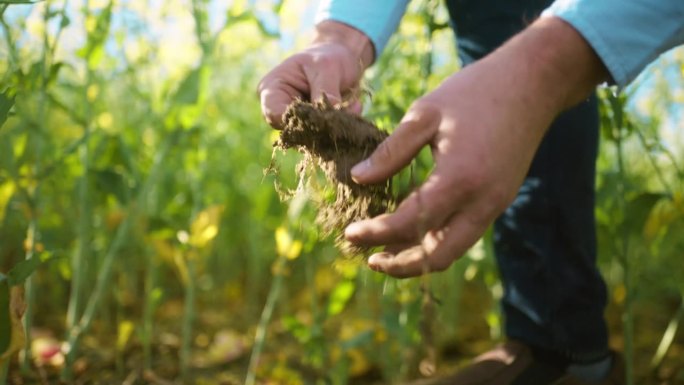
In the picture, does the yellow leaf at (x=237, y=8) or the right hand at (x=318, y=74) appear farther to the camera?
the yellow leaf at (x=237, y=8)

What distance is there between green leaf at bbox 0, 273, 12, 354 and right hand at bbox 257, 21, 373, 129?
1.25 ft

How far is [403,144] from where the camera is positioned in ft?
2.38

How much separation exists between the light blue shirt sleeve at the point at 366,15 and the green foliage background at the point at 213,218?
0.12m

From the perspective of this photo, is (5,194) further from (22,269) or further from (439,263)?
(439,263)

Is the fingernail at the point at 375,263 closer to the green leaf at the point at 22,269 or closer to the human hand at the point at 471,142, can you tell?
the human hand at the point at 471,142

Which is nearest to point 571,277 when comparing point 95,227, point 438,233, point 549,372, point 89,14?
point 549,372

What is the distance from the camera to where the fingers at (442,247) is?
2.36 feet

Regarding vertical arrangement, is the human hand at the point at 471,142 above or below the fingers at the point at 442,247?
above

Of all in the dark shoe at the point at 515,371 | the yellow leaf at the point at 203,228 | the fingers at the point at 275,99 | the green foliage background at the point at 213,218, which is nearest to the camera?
the fingers at the point at 275,99

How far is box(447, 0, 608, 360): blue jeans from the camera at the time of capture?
4.11ft

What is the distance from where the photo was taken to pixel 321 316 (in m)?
1.50

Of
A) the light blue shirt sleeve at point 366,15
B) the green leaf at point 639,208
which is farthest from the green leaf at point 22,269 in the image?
the green leaf at point 639,208

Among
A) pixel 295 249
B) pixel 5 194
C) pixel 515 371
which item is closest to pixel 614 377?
pixel 515 371

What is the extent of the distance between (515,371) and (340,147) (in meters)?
0.61
